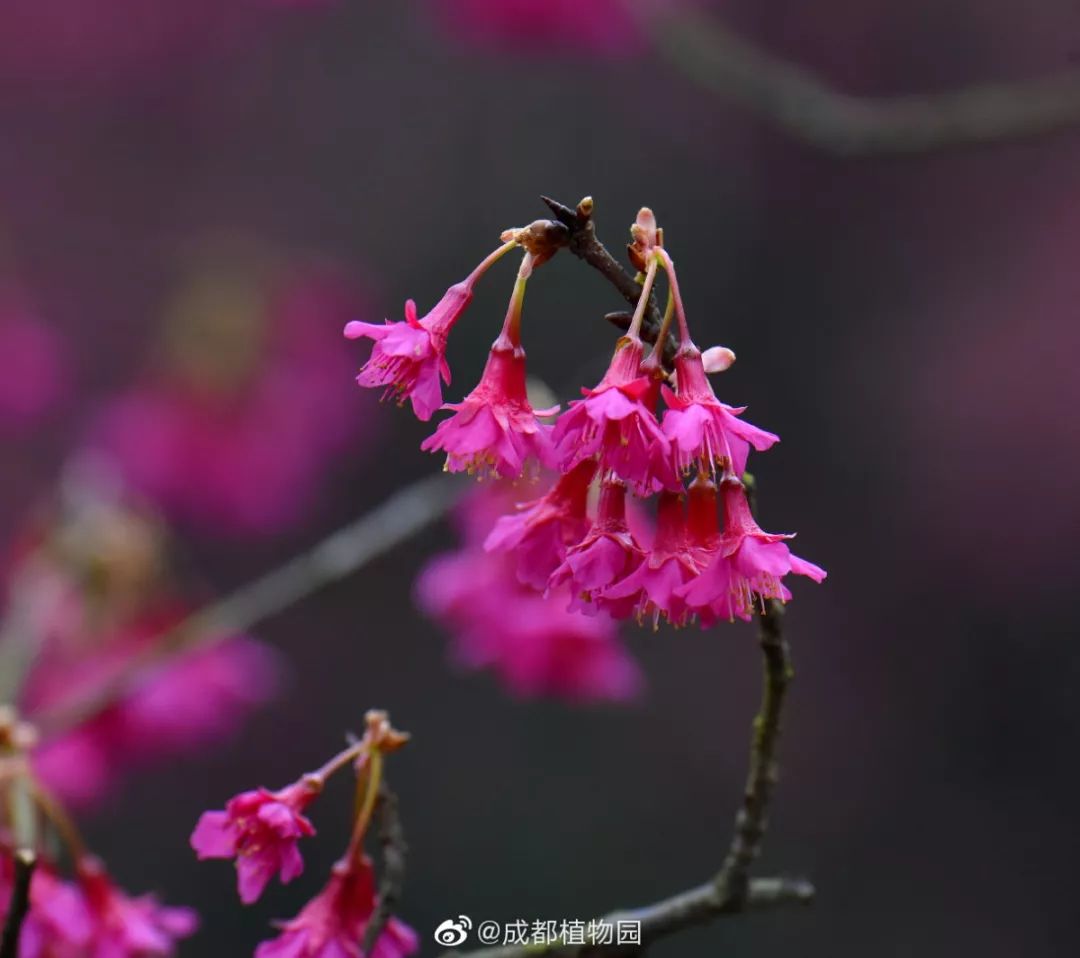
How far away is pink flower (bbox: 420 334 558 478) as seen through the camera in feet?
2.17

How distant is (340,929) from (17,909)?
158 millimetres

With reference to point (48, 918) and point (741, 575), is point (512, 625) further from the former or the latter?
point (741, 575)

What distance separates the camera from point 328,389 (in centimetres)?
253

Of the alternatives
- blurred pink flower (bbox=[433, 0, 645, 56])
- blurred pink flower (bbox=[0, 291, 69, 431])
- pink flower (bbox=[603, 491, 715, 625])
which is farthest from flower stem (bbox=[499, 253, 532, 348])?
blurred pink flower (bbox=[0, 291, 69, 431])

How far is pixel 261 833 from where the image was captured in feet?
2.23

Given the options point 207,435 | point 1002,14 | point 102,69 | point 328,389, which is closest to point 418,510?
point 207,435

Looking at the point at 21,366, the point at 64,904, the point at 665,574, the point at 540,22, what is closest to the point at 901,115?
the point at 540,22

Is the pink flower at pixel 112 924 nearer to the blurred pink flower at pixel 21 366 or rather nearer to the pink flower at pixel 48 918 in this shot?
the pink flower at pixel 48 918

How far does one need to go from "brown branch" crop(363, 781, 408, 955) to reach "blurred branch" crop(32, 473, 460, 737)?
50cm

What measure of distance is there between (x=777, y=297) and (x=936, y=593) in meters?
0.79

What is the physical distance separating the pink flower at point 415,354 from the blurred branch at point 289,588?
1.73 ft

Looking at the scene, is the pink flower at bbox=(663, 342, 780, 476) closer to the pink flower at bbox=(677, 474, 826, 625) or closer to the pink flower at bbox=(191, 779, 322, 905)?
the pink flower at bbox=(677, 474, 826, 625)

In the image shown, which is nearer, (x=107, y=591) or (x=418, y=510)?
(x=418, y=510)

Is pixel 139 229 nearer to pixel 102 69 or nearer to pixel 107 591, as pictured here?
pixel 102 69
